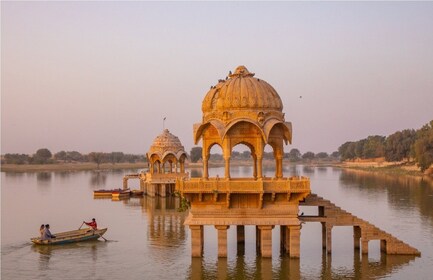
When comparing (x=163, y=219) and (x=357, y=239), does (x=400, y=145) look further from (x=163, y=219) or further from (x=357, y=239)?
(x=357, y=239)

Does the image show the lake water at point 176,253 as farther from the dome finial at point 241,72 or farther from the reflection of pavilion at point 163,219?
the dome finial at point 241,72

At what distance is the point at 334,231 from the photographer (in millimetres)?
29391

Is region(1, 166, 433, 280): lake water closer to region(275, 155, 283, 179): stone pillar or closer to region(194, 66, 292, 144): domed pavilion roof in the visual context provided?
region(275, 155, 283, 179): stone pillar

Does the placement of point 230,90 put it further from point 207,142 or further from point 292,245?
point 292,245

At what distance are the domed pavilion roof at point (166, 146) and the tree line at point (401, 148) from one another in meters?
41.8

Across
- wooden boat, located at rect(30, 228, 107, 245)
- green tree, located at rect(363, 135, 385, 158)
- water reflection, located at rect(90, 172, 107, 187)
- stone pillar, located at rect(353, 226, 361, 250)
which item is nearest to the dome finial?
stone pillar, located at rect(353, 226, 361, 250)

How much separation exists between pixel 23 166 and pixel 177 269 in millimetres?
132783

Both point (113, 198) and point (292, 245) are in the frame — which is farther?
point (113, 198)

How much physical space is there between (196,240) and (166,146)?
3105 cm

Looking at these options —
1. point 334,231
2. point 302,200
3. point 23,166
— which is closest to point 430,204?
point 334,231

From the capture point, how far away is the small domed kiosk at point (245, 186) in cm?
2145

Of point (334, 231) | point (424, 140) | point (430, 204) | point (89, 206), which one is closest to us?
point (334, 231)

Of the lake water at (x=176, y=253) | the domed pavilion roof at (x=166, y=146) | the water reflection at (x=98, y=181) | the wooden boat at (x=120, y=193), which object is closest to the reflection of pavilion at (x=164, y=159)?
the domed pavilion roof at (x=166, y=146)

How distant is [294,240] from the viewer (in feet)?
72.3
